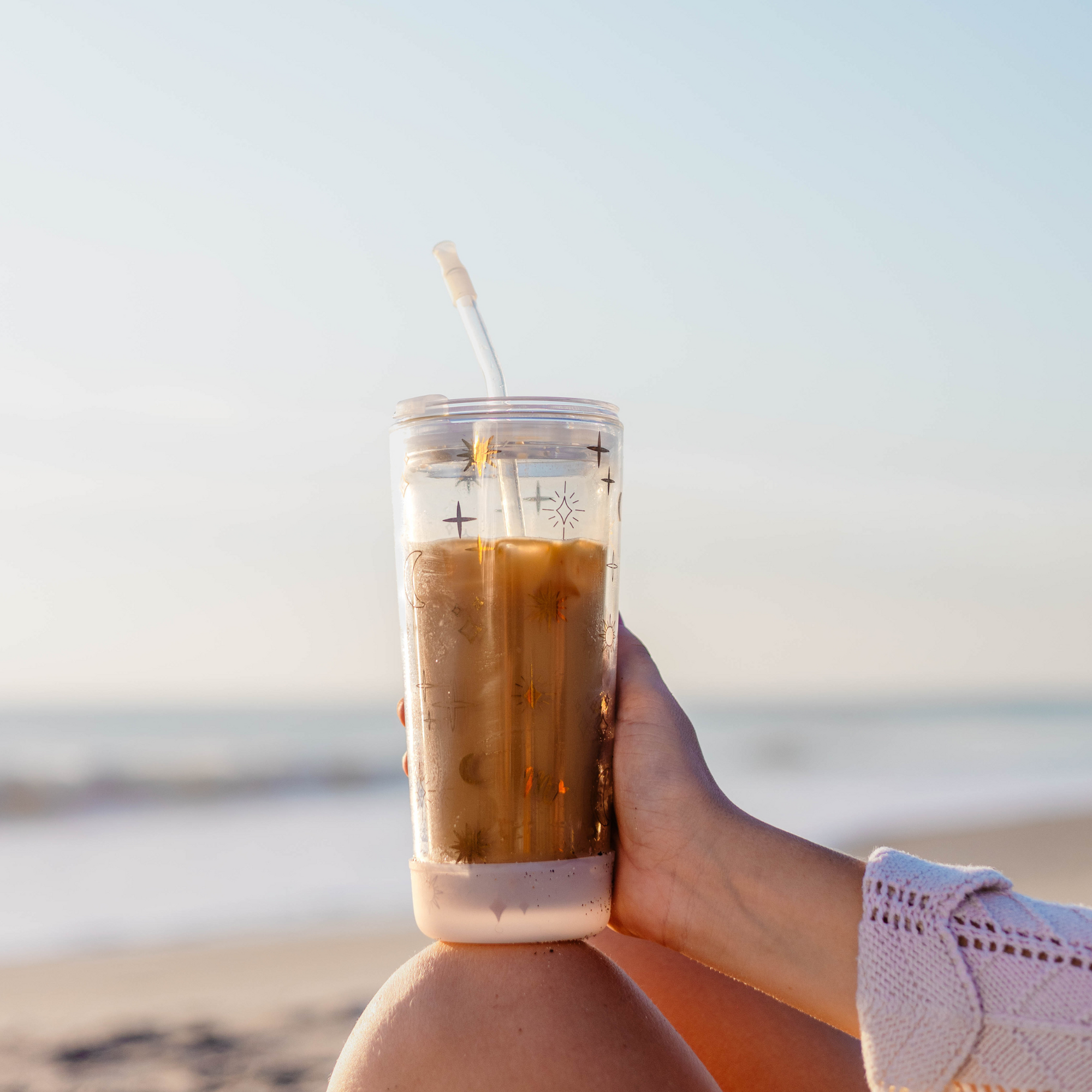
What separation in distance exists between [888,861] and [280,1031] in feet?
10.1

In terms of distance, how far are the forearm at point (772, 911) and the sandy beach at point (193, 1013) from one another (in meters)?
2.35

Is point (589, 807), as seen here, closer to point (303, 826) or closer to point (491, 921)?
point (491, 921)

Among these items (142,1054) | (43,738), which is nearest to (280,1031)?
(142,1054)

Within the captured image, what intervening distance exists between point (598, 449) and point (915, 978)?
59cm

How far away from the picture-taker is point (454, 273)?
130 centimetres

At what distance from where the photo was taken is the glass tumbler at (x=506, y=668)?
3.73ft

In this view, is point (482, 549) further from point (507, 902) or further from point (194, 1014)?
point (194, 1014)

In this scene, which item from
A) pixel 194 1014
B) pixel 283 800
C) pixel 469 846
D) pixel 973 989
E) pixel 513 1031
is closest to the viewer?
pixel 973 989

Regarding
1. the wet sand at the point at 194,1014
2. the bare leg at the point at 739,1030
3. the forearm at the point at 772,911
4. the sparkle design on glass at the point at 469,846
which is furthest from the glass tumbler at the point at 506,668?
the wet sand at the point at 194,1014

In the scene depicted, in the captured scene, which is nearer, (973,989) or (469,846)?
(973,989)

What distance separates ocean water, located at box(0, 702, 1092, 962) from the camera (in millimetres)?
4949

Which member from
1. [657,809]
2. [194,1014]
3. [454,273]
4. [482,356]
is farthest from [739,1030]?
[194,1014]

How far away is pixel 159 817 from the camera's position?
7.47 meters

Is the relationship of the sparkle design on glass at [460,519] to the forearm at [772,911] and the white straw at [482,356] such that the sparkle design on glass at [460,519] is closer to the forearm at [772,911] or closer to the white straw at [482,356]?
the white straw at [482,356]
